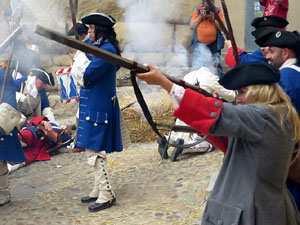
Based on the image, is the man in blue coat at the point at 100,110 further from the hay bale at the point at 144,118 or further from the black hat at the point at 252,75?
the hay bale at the point at 144,118

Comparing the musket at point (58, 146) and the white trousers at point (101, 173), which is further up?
the white trousers at point (101, 173)

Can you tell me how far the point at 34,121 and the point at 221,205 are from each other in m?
5.41

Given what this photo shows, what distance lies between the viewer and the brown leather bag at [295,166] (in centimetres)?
257

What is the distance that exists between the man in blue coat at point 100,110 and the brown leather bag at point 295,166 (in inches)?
93.6

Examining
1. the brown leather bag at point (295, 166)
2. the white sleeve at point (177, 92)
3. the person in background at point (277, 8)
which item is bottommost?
the brown leather bag at point (295, 166)

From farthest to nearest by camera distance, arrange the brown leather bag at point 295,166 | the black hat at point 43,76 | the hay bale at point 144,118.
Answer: the hay bale at point 144,118
the black hat at point 43,76
the brown leather bag at point 295,166

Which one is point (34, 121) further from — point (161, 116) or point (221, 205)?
point (221, 205)

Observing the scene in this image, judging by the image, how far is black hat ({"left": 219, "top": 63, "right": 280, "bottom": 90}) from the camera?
2314 mm

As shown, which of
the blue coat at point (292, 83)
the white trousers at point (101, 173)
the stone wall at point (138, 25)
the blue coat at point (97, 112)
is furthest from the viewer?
the stone wall at point (138, 25)

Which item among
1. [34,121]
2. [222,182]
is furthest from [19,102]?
[222,182]

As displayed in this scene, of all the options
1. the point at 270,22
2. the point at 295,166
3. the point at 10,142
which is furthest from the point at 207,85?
the point at 295,166

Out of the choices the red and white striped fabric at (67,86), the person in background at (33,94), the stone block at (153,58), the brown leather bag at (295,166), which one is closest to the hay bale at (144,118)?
the person in background at (33,94)

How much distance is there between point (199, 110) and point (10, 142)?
324 cm

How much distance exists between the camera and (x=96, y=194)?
16.5 ft
